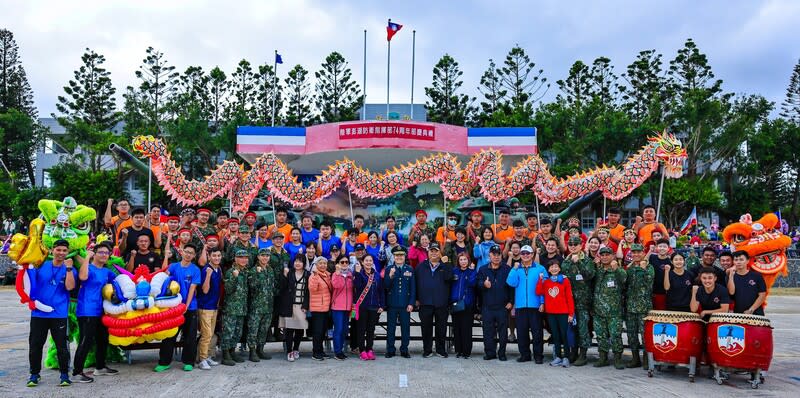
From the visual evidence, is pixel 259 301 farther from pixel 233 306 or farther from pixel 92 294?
pixel 92 294

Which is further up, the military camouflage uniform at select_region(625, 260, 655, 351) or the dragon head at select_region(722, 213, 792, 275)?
the dragon head at select_region(722, 213, 792, 275)

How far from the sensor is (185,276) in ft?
23.0

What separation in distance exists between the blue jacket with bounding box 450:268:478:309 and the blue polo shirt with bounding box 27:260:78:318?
457 centimetres

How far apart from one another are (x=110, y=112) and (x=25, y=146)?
506cm

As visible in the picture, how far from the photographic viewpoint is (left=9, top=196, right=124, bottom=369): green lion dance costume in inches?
242

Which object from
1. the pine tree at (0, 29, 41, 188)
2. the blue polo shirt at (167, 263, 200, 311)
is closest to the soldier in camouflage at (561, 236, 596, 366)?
the blue polo shirt at (167, 263, 200, 311)

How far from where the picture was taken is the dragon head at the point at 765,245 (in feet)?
24.1

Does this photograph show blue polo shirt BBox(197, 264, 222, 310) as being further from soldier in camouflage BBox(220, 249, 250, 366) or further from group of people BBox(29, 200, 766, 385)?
soldier in camouflage BBox(220, 249, 250, 366)

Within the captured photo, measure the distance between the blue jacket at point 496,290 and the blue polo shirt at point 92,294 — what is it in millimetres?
4560

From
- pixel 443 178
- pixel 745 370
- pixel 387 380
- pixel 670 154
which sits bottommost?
pixel 387 380

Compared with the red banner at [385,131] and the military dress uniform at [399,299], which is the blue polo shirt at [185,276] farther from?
the red banner at [385,131]

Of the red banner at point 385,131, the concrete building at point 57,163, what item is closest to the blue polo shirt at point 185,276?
the red banner at point 385,131

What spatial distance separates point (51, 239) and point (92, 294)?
695 mm

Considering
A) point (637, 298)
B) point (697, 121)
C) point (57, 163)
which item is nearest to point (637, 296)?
point (637, 298)
